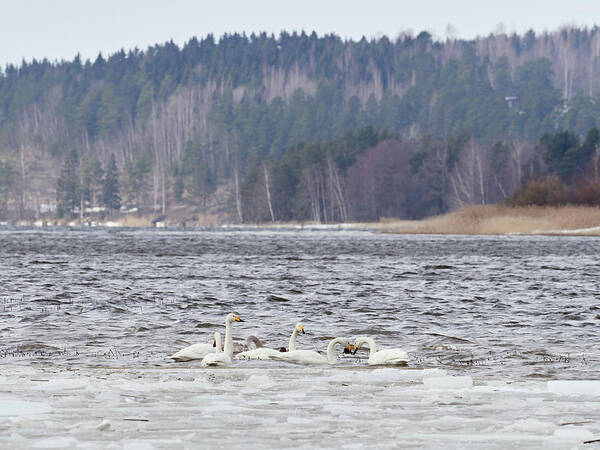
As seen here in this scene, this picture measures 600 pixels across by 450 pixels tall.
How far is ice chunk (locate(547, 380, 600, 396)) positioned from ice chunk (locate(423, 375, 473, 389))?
1.01 m

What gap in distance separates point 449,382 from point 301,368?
2592 millimetres

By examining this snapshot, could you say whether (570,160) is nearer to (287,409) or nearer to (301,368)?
(301,368)

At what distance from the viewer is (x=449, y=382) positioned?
41.6 feet

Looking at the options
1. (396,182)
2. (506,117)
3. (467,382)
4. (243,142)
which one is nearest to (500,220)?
(396,182)

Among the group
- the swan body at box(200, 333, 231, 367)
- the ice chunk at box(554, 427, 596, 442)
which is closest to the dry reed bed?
the swan body at box(200, 333, 231, 367)

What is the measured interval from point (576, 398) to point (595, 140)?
4253 inches

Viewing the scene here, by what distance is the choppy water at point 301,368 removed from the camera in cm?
970

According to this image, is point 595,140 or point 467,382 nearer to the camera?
point 467,382

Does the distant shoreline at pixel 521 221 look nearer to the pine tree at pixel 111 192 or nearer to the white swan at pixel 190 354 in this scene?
the white swan at pixel 190 354

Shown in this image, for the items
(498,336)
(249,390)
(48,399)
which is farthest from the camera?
→ (498,336)

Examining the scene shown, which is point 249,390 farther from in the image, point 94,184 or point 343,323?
point 94,184

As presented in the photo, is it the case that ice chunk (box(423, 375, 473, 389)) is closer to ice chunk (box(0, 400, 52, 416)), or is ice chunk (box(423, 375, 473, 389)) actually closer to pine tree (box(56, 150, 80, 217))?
ice chunk (box(0, 400, 52, 416))

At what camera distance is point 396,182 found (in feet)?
456

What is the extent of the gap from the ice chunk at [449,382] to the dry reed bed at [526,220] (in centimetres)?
6690
